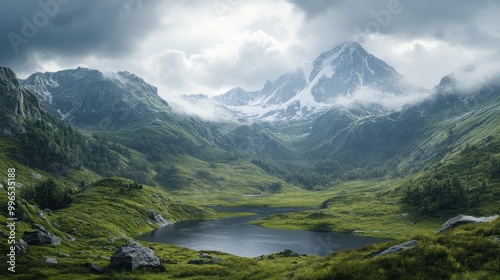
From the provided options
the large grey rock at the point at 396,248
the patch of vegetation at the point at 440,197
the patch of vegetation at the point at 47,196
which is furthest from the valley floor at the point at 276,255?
the patch of vegetation at the point at 440,197

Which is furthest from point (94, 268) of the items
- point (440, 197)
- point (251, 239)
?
point (440, 197)

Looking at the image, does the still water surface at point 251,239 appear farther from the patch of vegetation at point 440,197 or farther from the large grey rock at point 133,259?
the large grey rock at point 133,259

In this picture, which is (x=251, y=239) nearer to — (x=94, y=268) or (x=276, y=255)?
(x=276, y=255)

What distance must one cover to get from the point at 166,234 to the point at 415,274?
137 metres

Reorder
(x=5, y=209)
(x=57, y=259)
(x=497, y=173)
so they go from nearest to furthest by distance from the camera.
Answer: (x=57, y=259) → (x=5, y=209) → (x=497, y=173)

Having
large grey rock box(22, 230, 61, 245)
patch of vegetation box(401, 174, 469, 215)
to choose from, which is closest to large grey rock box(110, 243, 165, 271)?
large grey rock box(22, 230, 61, 245)

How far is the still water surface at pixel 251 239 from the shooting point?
122812 millimetres

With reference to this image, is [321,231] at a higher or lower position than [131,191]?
lower

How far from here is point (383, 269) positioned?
2608 centimetres

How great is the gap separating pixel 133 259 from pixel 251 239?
85.3 meters

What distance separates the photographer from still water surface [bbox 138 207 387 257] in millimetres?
122812

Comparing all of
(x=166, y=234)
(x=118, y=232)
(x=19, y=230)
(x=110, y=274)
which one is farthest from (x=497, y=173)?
(x=19, y=230)

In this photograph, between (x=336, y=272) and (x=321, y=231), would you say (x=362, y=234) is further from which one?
(x=336, y=272)

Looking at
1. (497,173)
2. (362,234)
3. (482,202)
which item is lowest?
(362,234)
